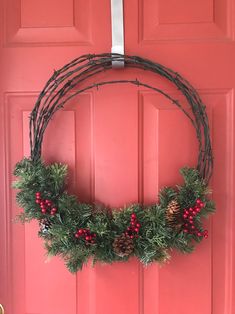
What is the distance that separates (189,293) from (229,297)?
0.10 meters

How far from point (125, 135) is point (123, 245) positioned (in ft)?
0.85

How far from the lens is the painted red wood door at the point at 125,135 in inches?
28.2

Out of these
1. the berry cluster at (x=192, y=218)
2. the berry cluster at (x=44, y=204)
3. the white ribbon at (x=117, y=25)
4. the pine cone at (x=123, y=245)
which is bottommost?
the pine cone at (x=123, y=245)

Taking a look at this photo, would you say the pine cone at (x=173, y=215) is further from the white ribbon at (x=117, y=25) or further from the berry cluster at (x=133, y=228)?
the white ribbon at (x=117, y=25)

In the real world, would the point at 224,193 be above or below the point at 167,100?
below

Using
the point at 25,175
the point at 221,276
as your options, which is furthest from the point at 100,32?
the point at 221,276

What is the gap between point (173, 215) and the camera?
654 millimetres

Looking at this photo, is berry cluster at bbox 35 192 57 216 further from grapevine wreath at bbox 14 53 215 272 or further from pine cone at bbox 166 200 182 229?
pine cone at bbox 166 200 182 229

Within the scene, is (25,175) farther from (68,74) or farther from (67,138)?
(68,74)

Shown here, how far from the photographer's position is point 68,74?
2.27 feet

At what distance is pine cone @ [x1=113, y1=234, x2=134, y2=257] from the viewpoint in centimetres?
64

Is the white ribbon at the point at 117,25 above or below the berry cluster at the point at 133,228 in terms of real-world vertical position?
above

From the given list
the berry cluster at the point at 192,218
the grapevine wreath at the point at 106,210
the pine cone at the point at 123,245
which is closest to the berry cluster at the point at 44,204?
the grapevine wreath at the point at 106,210

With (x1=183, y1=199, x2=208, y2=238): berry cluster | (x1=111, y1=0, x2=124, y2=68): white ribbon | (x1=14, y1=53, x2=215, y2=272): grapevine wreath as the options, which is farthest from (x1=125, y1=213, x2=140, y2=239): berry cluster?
(x1=111, y1=0, x2=124, y2=68): white ribbon
